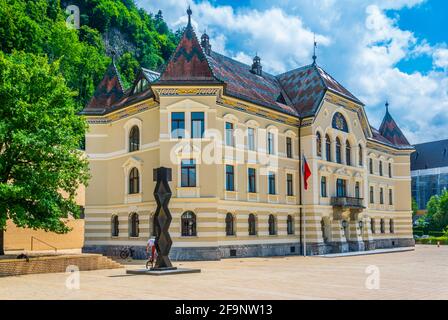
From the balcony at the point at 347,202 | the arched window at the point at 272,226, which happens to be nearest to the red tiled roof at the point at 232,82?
the balcony at the point at 347,202

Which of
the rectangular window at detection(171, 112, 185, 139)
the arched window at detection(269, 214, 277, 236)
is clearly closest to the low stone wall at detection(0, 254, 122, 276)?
the rectangular window at detection(171, 112, 185, 139)

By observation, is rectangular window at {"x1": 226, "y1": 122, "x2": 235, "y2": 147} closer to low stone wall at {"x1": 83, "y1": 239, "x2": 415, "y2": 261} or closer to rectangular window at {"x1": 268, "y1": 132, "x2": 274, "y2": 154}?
rectangular window at {"x1": 268, "y1": 132, "x2": 274, "y2": 154}

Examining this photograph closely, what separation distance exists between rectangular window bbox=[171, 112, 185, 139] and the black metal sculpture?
1131 centimetres

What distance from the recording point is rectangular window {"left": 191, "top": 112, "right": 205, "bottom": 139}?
33.4 metres

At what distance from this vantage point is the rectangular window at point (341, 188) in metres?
43.3

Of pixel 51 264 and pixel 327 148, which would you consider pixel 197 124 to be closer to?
pixel 327 148

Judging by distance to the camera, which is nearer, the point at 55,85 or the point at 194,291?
the point at 194,291

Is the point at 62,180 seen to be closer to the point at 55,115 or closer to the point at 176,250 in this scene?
the point at 55,115

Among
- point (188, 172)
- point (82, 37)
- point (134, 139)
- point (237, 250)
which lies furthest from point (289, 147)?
point (82, 37)

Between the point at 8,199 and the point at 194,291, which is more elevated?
the point at 8,199

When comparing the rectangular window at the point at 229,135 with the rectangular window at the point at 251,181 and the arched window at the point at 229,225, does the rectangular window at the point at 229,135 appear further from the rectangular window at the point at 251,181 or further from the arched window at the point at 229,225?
the arched window at the point at 229,225
